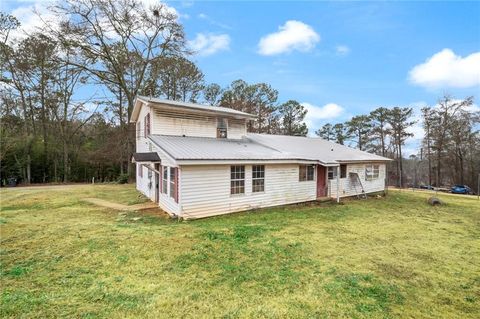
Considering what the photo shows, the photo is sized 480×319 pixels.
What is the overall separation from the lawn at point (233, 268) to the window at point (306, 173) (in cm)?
423

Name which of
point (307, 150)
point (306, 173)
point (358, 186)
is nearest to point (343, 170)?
point (358, 186)

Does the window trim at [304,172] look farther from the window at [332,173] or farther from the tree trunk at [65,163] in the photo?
the tree trunk at [65,163]

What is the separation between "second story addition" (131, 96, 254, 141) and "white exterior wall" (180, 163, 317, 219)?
4163 millimetres

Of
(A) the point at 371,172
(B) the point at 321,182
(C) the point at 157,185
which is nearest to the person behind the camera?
(C) the point at 157,185

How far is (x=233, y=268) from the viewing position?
5547 millimetres

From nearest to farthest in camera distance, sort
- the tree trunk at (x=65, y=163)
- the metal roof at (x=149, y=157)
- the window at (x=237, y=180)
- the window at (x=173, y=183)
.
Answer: the window at (x=173, y=183) < the window at (x=237, y=180) < the metal roof at (x=149, y=157) < the tree trunk at (x=65, y=163)

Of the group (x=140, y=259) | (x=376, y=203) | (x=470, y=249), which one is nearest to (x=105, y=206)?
(x=140, y=259)

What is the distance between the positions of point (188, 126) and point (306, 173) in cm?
701

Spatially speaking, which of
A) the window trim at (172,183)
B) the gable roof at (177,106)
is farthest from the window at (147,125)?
the window trim at (172,183)

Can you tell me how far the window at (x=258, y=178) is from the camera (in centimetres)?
1177

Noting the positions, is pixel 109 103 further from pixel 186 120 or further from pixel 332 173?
pixel 332 173

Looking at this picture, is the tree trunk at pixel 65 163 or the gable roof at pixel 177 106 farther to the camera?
the tree trunk at pixel 65 163

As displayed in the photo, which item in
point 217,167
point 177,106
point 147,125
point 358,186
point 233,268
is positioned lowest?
point 233,268

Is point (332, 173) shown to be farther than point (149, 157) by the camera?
Yes
